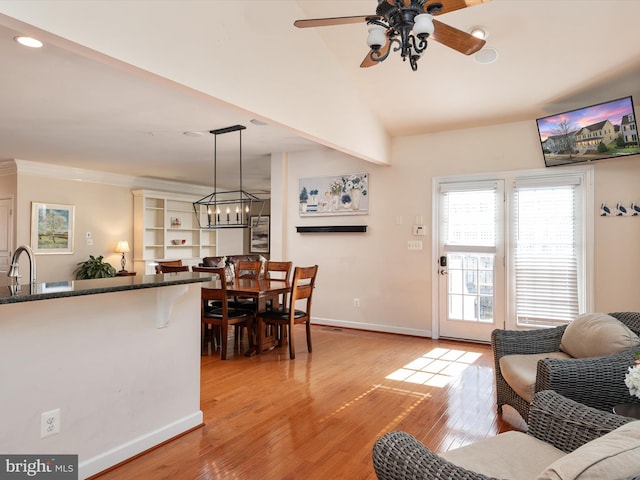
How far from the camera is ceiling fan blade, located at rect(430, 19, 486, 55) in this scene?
7.72 feet

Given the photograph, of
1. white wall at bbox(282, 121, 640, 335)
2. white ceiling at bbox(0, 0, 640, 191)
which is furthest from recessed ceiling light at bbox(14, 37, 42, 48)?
white wall at bbox(282, 121, 640, 335)

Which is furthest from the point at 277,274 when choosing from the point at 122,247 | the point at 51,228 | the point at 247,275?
the point at 51,228

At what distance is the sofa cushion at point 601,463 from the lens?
3.27ft

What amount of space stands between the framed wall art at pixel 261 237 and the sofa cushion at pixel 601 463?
9200 mm

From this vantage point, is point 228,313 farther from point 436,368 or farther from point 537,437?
point 537,437

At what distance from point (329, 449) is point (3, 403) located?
5.45ft

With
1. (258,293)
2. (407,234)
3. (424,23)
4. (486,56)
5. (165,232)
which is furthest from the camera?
(165,232)

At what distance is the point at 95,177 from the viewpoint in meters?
7.34

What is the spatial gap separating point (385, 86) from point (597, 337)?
3.14 metres

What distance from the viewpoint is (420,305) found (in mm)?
5426

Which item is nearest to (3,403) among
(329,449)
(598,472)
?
(329,449)

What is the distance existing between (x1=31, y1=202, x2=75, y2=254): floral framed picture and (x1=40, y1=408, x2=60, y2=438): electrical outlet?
541 cm

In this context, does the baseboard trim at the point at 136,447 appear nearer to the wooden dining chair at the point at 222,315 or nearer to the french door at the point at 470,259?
the wooden dining chair at the point at 222,315

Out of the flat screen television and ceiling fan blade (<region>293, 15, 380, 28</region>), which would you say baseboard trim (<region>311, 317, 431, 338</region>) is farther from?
ceiling fan blade (<region>293, 15, 380, 28</region>)
